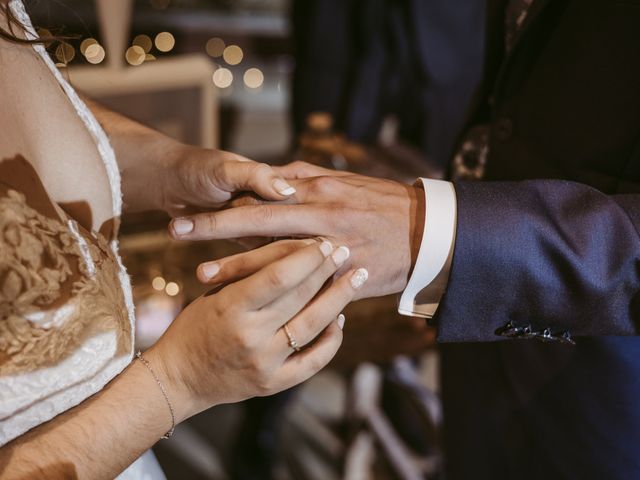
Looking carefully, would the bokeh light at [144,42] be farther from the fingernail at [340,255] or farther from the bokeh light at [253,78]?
the fingernail at [340,255]

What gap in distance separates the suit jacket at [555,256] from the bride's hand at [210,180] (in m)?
0.26

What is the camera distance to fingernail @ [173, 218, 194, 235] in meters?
0.80

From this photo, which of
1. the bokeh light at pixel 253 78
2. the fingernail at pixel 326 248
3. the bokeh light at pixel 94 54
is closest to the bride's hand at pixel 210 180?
the fingernail at pixel 326 248

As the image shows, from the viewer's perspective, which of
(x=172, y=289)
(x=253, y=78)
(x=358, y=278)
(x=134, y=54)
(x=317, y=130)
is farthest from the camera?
(x=253, y=78)

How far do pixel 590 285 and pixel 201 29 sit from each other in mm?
2853

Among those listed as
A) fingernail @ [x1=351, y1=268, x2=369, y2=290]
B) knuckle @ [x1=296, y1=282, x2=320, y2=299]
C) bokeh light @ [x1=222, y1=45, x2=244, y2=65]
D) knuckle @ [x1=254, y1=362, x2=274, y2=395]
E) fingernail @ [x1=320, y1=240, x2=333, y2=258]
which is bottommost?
bokeh light @ [x1=222, y1=45, x2=244, y2=65]

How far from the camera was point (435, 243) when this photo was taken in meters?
0.78

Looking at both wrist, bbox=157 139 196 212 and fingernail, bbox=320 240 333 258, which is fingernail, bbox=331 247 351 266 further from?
wrist, bbox=157 139 196 212

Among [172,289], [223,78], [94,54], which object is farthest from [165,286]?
[223,78]

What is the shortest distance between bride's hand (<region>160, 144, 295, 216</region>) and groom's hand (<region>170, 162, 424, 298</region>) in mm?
35

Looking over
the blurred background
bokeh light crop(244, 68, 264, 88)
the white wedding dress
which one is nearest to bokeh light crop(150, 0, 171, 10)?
the blurred background

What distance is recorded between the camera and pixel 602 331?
2.66 feet

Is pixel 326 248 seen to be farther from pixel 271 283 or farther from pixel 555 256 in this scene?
pixel 555 256

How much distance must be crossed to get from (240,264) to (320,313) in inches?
4.7
